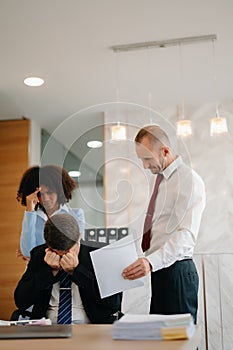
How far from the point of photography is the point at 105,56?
3.50 metres

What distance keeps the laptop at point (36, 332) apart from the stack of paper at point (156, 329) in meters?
0.17

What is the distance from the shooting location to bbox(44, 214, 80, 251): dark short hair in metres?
1.91

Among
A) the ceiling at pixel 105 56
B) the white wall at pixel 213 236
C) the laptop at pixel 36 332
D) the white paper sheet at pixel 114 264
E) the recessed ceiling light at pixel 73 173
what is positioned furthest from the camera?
the white wall at pixel 213 236

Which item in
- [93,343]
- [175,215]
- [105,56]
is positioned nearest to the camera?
[93,343]

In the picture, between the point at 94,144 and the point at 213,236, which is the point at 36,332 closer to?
the point at 94,144

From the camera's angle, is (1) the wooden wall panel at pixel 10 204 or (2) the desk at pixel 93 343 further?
(1) the wooden wall panel at pixel 10 204

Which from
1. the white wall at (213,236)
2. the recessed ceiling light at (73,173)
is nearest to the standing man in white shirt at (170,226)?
the recessed ceiling light at (73,173)

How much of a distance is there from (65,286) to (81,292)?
0.21ft

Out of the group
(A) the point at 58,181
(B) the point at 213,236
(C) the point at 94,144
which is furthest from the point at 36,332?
(B) the point at 213,236

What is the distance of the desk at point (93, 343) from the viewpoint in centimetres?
124

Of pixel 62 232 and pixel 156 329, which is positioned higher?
pixel 62 232

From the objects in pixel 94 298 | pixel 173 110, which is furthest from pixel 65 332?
pixel 173 110

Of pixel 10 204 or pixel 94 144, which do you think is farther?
pixel 10 204

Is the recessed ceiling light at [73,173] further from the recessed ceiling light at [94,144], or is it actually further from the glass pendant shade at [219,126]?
the glass pendant shade at [219,126]
